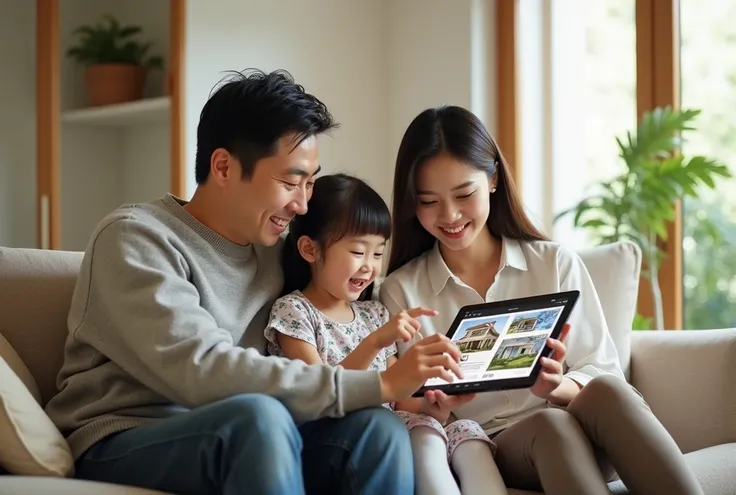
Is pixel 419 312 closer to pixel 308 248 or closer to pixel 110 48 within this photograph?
pixel 308 248

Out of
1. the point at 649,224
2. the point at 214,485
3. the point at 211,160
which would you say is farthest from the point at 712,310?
the point at 214,485

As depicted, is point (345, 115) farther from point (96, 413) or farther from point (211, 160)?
point (96, 413)

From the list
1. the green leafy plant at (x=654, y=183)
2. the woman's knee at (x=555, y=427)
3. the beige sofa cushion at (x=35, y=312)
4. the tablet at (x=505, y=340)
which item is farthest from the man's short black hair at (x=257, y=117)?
the green leafy plant at (x=654, y=183)

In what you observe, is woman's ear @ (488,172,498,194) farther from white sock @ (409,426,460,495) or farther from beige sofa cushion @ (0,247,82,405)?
beige sofa cushion @ (0,247,82,405)

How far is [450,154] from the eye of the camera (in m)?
2.13

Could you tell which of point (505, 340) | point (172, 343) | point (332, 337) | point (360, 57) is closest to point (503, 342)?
point (505, 340)

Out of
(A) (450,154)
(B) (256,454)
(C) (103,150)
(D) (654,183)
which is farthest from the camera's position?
(C) (103,150)

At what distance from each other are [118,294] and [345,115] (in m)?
2.54

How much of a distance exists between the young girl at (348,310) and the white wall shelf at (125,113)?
69.6 inches

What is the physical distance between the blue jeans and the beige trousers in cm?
25

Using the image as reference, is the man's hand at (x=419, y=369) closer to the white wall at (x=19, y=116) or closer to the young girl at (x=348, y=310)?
the young girl at (x=348, y=310)

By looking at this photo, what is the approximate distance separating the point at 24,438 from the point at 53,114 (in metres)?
2.31

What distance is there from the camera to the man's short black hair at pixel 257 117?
1.93 metres

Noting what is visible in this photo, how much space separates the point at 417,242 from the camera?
2.30 meters
